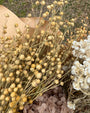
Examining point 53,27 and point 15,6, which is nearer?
point 53,27

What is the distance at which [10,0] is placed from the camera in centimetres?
161

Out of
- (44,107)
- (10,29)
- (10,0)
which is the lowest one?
(44,107)

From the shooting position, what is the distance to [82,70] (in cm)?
58

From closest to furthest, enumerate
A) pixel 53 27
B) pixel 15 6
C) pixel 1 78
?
1. pixel 1 78
2. pixel 53 27
3. pixel 15 6

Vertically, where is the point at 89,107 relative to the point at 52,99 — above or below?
below

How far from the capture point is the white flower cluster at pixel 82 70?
0.57 meters

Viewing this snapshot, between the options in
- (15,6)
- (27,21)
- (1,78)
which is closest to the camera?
(1,78)

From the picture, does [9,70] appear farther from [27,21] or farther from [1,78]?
[27,21]

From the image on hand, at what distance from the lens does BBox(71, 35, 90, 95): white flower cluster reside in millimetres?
572

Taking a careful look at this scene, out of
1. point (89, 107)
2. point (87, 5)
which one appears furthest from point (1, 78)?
point (87, 5)

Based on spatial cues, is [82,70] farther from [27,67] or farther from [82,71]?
[27,67]

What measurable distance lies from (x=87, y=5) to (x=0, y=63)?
1.41 m

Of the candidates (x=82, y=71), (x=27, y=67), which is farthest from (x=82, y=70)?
(x=27, y=67)

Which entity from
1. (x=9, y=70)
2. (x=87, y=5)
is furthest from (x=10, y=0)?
(x=9, y=70)
